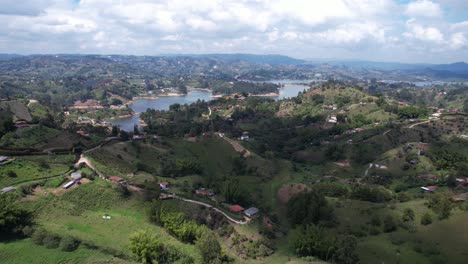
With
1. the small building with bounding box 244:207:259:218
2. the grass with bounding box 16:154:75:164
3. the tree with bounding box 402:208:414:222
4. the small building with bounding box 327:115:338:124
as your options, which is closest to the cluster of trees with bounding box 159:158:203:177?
the grass with bounding box 16:154:75:164

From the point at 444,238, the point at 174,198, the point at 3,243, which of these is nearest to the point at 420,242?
the point at 444,238

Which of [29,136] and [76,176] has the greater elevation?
[29,136]

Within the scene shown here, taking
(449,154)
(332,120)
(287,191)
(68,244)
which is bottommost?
(287,191)

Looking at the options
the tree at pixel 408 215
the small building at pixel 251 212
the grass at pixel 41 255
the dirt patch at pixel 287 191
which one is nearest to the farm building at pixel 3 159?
the grass at pixel 41 255

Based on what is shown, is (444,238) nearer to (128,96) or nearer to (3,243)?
(3,243)

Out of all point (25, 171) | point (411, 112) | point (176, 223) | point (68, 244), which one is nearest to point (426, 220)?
point (176, 223)

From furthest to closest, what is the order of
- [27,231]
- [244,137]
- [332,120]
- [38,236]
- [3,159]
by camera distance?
[332,120], [244,137], [3,159], [27,231], [38,236]

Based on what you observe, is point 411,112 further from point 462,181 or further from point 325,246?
point 325,246
